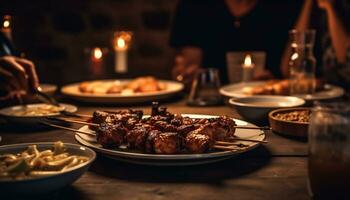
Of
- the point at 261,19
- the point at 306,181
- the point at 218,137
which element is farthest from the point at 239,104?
the point at 261,19

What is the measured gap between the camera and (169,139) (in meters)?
1.37

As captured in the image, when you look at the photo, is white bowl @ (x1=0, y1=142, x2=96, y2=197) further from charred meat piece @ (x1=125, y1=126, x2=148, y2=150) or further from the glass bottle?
the glass bottle

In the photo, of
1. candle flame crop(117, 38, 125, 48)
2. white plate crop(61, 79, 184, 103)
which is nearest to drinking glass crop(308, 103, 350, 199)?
white plate crop(61, 79, 184, 103)

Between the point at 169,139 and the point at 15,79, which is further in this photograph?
the point at 15,79

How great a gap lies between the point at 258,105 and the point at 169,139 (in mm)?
711

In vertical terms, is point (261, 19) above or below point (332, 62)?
above

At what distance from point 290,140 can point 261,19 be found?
8.54ft

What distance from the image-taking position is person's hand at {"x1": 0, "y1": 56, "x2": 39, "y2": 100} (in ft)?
6.91

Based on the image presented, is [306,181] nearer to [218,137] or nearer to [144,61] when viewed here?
[218,137]

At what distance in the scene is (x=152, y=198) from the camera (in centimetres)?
114

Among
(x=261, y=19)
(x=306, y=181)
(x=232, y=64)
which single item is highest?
(x=261, y=19)

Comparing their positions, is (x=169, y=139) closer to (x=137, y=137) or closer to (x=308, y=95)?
(x=137, y=137)

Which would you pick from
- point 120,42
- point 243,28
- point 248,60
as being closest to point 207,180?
point 248,60

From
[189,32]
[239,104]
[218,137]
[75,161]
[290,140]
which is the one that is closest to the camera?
[75,161]
